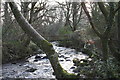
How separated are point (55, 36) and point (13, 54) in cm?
1819

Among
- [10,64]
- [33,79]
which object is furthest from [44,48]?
[10,64]

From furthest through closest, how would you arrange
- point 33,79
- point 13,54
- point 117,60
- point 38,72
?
point 13,54 → point 38,72 → point 117,60 → point 33,79

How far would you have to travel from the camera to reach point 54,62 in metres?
7.86

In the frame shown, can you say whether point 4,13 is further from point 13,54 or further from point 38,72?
point 38,72

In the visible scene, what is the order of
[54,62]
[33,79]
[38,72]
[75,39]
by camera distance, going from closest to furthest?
[54,62] < [33,79] < [38,72] < [75,39]

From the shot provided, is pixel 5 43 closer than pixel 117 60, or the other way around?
pixel 117 60

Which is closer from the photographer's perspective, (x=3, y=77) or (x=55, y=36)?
(x=3, y=77)

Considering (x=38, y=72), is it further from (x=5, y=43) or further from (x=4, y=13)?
(x=4, y=13)

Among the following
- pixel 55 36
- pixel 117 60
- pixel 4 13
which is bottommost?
pixel 55 36

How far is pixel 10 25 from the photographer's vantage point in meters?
14.3

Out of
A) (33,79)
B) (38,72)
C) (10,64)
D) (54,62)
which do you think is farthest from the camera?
(10,64)

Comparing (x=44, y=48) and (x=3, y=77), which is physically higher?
(x=44, y=48)

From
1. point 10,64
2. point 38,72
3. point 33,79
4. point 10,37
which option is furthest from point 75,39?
point 33,79

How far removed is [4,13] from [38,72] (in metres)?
5.96
